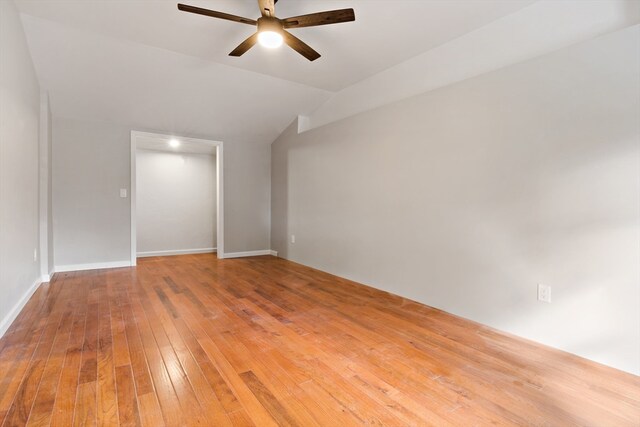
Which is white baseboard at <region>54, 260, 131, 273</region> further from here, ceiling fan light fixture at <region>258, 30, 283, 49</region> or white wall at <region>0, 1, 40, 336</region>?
ceiling fan light fixture at <region>258, 30, 283, 49</region>

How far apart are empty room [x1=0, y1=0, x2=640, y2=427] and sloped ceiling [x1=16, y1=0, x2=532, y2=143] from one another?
3cm

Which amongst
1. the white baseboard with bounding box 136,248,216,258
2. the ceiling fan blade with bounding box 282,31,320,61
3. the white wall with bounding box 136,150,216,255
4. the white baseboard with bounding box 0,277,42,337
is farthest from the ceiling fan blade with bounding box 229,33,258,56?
the white baseboard with bounding box 136,248,216,258

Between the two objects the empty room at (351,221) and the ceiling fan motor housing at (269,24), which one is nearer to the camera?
the empty room at (351,221)

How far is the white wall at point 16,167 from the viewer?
7.79ft

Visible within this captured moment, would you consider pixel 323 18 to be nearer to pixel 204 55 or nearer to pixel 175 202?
pixel 204 55

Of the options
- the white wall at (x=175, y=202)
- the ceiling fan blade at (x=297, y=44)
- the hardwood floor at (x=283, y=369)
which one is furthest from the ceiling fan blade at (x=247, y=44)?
the white wall at (x=175, y=202)

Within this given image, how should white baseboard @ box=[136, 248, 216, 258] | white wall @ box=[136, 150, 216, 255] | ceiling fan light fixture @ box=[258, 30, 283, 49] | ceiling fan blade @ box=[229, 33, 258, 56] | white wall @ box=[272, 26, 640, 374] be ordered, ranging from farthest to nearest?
white wall @ box=[136, 150, 216, 255] → white baseboard @ box=[136, 248, 216, 258] → ceiling fan blade @ box=[229, 33, 258, 56] → ceiling fan light fixture @ box=[258, 30, 283, 49] → white wall @ box=[272, 26, 640, 374]

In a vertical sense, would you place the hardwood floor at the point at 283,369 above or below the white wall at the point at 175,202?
below

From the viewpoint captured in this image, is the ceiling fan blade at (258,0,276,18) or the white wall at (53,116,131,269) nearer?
the ceiling fan blade at (258,0,276,18)

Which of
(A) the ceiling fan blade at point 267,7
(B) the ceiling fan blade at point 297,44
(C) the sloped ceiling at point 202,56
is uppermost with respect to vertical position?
(C) the sloped ceiling at point 202,56

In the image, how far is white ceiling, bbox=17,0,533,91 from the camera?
259cm

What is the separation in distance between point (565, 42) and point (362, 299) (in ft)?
9.04

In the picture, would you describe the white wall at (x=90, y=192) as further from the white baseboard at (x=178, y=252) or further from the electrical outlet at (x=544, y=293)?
the electrical outlet at (x=544, y=293)

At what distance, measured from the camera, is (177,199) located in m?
6.54
